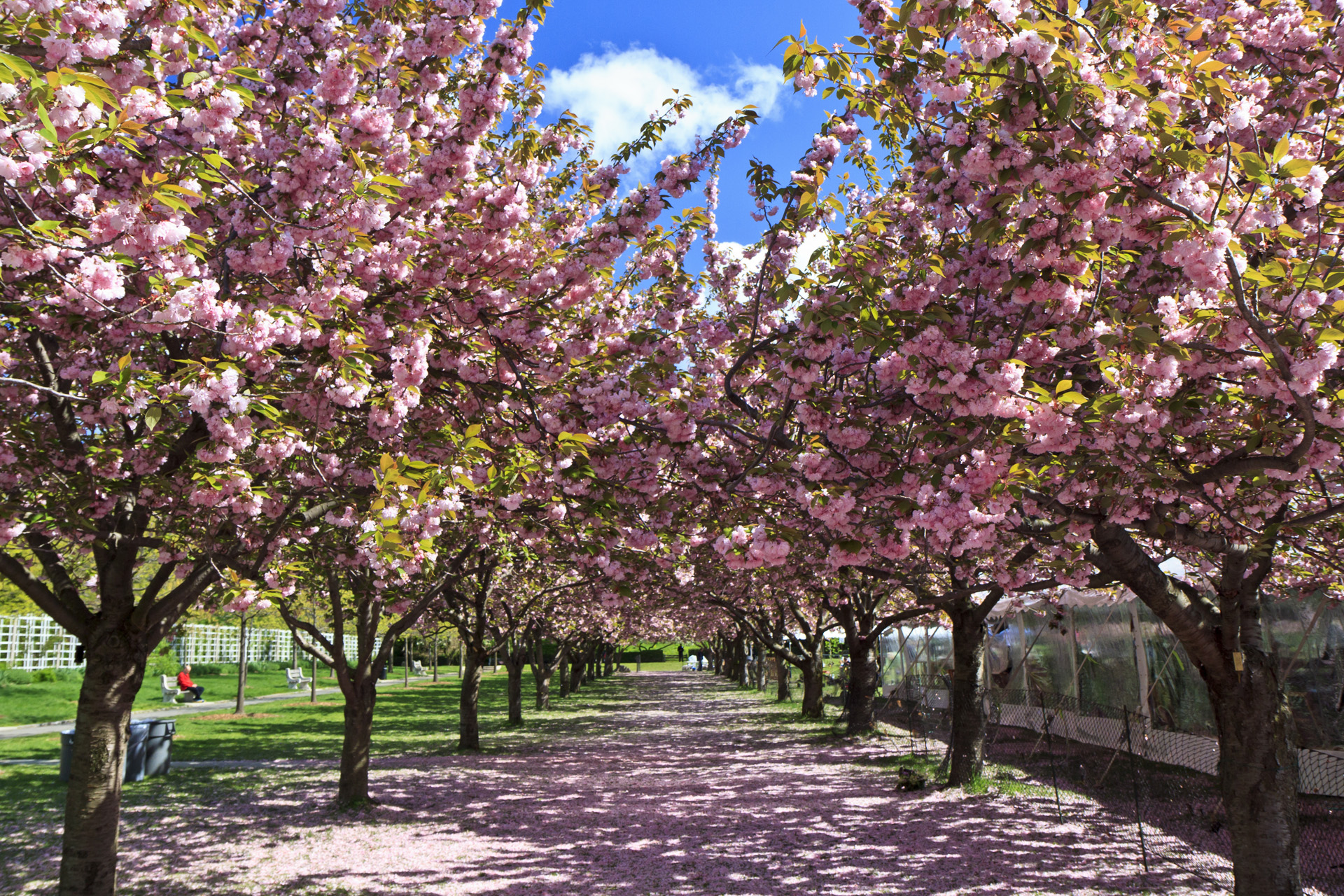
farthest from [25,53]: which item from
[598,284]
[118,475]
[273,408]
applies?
[598,284]

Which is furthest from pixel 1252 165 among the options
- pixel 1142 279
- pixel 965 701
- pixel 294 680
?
pixel 294 680

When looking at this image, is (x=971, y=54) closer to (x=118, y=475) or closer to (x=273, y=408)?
(x=273, y=408)

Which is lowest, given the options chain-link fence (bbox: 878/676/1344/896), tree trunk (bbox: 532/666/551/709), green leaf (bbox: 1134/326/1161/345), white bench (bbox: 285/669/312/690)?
white bench (bbox: 285/669/312/690)

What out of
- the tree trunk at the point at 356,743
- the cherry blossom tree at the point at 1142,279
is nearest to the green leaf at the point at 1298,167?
the cherry blossom tree at the point at 1142,279

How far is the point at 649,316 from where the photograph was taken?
6910 millimetres

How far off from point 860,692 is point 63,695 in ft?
86.6

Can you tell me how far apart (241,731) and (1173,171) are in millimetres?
23279

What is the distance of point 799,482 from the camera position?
231 inches

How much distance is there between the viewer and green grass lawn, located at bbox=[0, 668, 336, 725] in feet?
72.0

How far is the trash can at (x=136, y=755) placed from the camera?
512 inches

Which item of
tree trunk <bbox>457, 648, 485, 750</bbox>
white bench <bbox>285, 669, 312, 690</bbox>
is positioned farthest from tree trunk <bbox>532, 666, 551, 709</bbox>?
white bench <bbox>285, 669, 312, 690</bbox>

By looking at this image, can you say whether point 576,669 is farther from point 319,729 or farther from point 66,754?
point 66,754

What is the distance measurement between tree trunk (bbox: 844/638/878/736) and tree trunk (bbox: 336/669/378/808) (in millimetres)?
11356

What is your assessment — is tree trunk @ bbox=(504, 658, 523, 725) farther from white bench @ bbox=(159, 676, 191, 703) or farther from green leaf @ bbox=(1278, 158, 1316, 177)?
green leaf @ bbox=(1278, 158, 1316, 177)
